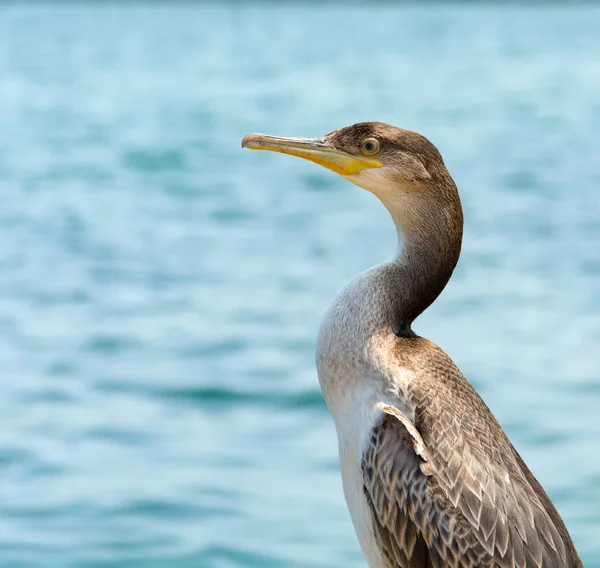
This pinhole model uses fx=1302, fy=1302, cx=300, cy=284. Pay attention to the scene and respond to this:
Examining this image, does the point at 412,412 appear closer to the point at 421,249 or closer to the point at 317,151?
the point at 421,249

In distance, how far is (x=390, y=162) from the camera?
15.9 ft

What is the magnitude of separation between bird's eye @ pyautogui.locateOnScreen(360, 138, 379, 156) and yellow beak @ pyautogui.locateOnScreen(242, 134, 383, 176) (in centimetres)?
2

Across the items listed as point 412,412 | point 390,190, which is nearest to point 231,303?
point 390,190

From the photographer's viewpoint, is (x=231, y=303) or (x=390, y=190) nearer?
(x=390, y=190)

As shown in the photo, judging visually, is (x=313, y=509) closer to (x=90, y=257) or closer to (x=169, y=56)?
(x=90, y=257)

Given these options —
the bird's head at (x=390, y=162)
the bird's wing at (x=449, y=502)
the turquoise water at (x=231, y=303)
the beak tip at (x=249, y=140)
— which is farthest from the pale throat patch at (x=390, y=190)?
the turquoise water at (x=231, y=303)

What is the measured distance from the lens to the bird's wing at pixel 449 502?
4543 millimetres

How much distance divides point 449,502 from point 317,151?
1.42 m

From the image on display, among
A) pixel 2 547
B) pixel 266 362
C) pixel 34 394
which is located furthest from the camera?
pixel 266 362

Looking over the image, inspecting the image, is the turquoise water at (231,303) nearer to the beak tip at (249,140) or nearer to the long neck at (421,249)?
the long neck at (421,249)

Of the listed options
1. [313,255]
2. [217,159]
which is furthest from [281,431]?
[217,159]

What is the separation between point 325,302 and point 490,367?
293cm

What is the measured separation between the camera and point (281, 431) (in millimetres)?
11898

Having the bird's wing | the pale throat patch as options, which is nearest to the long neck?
the pale throat patch
